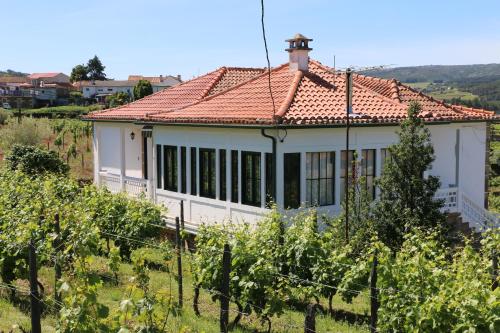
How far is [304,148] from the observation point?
44.5ft

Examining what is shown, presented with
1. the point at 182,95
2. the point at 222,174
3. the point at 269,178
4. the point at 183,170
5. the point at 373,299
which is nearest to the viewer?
the point at 373,299

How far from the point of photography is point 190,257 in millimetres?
10031

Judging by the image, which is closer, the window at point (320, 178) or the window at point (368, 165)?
the window at point (320, 178)

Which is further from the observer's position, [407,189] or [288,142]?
[288,142]

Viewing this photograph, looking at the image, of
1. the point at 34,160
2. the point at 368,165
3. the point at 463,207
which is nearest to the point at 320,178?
the point at 368,165

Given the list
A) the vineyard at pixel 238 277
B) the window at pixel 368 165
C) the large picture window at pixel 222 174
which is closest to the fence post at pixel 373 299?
the vineyard at pixel 238 277

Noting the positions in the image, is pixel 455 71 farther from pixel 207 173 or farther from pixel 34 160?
pixel 207 173

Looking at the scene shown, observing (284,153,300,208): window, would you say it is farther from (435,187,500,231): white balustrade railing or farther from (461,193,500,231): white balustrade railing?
(461,193,500,231): white balustrade railing

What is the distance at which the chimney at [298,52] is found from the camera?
16297mm

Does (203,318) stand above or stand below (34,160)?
below

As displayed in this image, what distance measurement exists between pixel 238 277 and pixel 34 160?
19008mm

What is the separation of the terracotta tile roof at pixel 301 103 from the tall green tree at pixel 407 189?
2586mm

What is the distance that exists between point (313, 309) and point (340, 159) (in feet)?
28.1

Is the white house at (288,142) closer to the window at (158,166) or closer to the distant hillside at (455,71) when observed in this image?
the window at (158,166)
